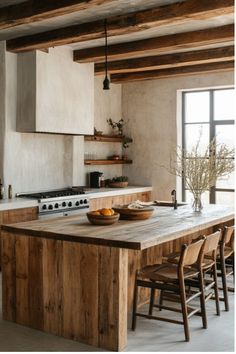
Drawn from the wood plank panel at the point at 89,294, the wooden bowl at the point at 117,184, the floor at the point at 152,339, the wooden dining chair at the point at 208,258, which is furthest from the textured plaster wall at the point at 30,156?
the wood plank panel at the point at 89,294

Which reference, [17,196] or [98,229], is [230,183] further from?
[98,229]

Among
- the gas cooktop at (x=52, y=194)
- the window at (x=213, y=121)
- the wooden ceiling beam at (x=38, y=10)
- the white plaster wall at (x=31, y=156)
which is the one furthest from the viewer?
the window at (x=213, y=121)

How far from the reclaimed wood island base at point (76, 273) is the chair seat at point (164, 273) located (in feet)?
0.69

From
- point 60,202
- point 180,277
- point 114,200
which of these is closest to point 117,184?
point 114,200

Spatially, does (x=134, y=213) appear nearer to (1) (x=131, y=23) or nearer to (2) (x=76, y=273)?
(2) (x=76, y=273)

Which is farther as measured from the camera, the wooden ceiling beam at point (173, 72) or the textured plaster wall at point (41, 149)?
the wooden ceiling beam at point (173, 72)

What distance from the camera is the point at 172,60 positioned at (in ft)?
23.0

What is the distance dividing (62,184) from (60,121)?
125 cm

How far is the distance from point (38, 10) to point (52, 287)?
9.18ft

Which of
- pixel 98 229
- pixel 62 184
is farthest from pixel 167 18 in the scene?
pixel 62 184

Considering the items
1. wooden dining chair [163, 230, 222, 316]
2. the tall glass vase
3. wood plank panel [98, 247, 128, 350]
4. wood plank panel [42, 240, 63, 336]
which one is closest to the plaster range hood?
the tall glass vase

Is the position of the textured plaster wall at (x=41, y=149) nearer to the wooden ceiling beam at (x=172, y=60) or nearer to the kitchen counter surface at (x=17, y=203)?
the kitchen counter surface at (x=17, y=203)

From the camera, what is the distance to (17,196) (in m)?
6.44

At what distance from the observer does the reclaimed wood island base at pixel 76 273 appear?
3.42m
